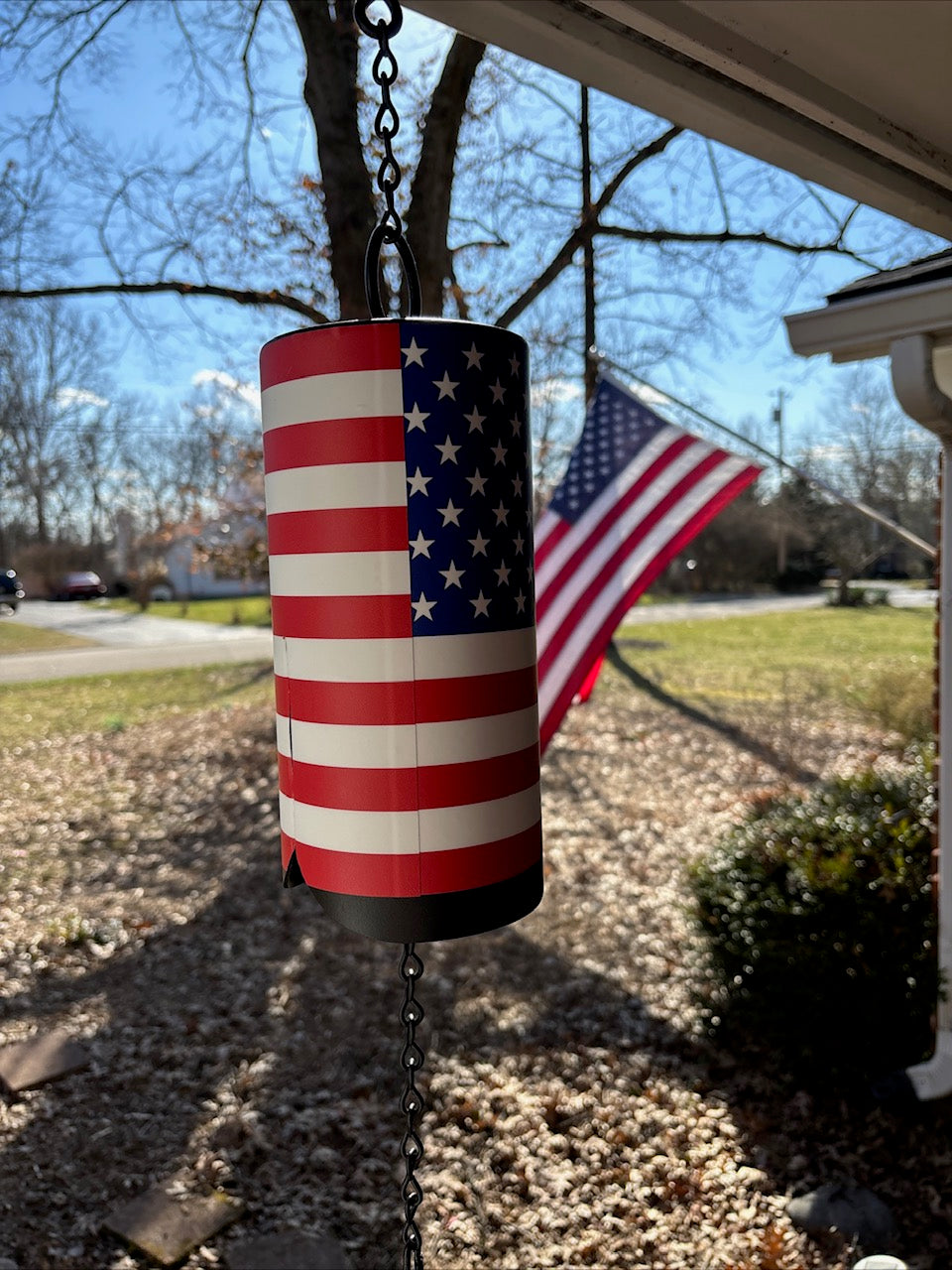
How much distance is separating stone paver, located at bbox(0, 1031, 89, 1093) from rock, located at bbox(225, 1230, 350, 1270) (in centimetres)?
147

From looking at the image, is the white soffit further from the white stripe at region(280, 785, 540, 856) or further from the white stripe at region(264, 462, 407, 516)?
the white stripe at region(280, 785, 540, 856)

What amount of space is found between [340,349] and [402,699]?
55cm

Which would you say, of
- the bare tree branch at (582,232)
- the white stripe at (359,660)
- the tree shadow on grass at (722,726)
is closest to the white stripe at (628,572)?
the bare tree branch at (582,232)

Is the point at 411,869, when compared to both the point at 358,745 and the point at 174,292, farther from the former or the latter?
the point at 174,292

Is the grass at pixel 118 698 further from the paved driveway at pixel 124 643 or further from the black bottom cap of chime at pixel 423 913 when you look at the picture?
the black bottom cap of chime at pixel 423 913

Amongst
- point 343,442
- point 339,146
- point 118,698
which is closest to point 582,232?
point 339,146

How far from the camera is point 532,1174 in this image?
12.0 feet

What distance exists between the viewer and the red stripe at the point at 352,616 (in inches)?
58.0

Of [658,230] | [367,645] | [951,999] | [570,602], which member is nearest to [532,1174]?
[951,999]

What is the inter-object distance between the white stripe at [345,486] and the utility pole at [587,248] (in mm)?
4333

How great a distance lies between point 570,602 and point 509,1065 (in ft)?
7.17

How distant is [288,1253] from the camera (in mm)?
3244

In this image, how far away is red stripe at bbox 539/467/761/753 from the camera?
4.62m

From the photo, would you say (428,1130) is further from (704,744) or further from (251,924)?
(704,744)
